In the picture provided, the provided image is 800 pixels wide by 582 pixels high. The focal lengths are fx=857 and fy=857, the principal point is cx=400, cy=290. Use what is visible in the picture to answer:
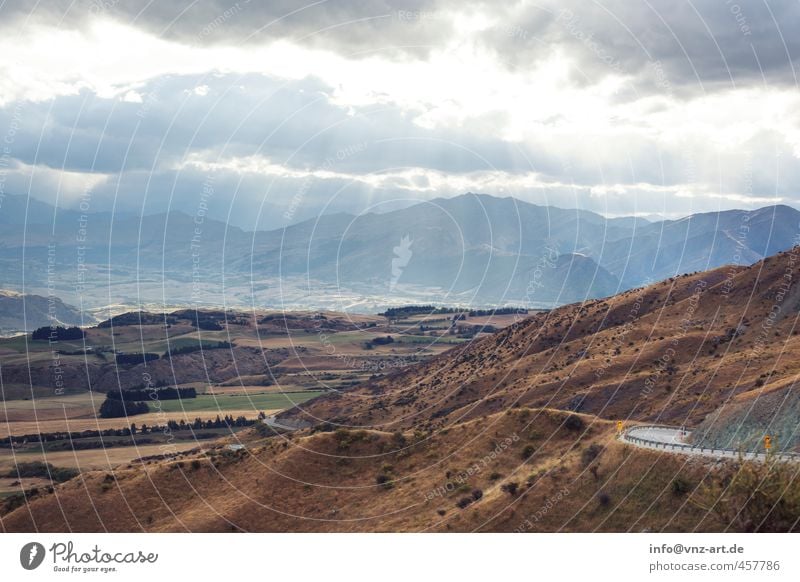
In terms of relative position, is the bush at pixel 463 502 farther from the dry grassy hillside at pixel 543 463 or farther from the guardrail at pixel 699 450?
the guardrail at pixel 699 450

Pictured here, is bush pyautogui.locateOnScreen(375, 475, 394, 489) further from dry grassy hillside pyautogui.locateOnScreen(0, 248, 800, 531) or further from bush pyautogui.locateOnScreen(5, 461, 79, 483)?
bush pyautogui.locateOnScreen(5, 461, 79, 483)

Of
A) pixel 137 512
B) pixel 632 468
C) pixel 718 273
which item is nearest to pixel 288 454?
pixel 137 512

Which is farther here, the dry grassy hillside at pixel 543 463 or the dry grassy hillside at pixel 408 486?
the dry grassy hillside at pixel 408 486

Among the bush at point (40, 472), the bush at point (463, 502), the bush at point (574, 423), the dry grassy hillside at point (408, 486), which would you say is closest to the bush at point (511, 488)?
the dry grassy hillside at point (408, 486)

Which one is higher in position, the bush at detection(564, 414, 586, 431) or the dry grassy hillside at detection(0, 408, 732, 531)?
the bush at detection(564, 414, 586, 431)

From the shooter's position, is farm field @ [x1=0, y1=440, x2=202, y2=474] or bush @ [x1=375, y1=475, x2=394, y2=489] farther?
farm field @ [x1=0, y1=440, x2=202, y2=474]

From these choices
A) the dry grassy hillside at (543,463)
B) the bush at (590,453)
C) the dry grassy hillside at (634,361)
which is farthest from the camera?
the dry grassy hillside at (634,361)

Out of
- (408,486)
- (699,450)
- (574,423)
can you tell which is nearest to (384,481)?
(408,486)

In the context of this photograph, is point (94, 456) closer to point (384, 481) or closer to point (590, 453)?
point (384, 481)

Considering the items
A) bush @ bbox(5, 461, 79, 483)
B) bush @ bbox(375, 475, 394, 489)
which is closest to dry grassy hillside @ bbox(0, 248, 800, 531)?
bush @ bbox(375, 475, 394, 489)

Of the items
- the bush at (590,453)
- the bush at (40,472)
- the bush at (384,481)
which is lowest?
the bush at (40,472)

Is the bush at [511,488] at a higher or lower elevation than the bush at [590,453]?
lower
